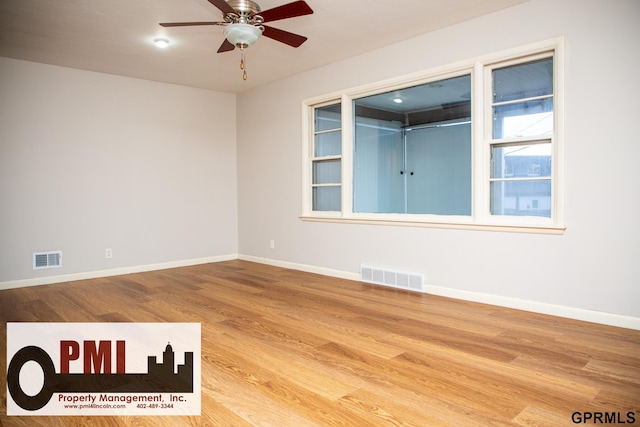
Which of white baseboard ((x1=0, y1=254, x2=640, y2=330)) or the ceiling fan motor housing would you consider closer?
Answer: the ceiling fan motor housing

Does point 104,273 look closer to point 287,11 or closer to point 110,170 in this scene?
point 110,170

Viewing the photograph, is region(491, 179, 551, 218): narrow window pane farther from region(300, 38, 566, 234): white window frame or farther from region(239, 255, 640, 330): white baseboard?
region(239, 255, 640, 330): white baseboard

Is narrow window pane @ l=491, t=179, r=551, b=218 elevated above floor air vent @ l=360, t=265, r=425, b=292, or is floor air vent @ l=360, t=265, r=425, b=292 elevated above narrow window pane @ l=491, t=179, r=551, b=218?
narrow window pane @ l=491, t=179, r=551, b=218

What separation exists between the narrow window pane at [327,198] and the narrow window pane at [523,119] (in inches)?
83.2

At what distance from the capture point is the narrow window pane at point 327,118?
5.32 meters

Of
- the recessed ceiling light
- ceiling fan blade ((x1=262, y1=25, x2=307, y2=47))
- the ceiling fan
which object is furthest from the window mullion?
the recessed ceiling light

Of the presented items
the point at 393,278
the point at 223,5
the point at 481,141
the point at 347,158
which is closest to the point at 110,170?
the point at 347,158

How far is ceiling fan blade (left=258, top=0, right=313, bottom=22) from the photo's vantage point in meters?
2.80

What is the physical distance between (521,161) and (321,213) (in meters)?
2.58

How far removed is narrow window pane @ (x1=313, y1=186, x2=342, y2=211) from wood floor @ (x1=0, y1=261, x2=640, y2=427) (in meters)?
1.27

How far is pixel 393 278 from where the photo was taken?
4.58 m

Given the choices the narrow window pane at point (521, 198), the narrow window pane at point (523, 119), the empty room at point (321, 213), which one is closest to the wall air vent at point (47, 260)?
the empty room at point (321, 213)

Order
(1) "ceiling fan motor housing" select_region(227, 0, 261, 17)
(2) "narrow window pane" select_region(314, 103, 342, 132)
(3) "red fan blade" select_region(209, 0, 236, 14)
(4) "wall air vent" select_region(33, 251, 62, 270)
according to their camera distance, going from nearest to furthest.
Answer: (3) "red fan blade" select_region(209, 0, 236, 14) < (1) "ceiling fan motor housing" select_region(227, 0, 261, 17) < (4) "wall air vent" select_region(33, 251, 62, 270) < (2) "narrow window pane" select_region(314, 103, 342, 132)

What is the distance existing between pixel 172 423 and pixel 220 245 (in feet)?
15.8
